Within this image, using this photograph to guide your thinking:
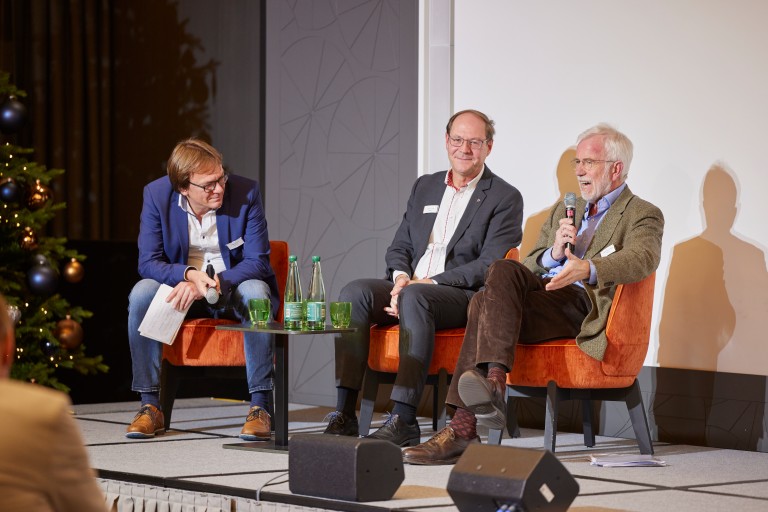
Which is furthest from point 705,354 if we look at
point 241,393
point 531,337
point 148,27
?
point 148,27

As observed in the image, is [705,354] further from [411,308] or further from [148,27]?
[148,27]

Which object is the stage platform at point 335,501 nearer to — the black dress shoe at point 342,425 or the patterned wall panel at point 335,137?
the black dress shoe at point 342,425

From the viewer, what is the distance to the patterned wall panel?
5.12 metres

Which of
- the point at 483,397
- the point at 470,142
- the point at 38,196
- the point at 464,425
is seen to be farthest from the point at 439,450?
the point at 38,196

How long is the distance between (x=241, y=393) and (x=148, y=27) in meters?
2.33

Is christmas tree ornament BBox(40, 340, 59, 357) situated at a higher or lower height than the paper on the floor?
higher

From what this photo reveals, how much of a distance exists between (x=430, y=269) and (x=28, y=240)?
2.00 m

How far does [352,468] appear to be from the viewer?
8.98 ft

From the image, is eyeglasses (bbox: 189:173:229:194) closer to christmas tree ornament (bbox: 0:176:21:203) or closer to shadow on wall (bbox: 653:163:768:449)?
christmas tree ornament (bbox: 0:176:21:203)

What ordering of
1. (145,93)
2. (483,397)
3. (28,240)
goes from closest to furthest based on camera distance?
1. (483,397)
2. (28,240)
3. (145,93)

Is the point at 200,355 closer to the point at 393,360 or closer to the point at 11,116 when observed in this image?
the point at 393,360

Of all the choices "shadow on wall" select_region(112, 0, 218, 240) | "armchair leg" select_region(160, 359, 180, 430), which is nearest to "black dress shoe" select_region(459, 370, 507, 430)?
"armchair leg" select_region(160, 359, 180, 430)

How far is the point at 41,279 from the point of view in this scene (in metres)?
4.90

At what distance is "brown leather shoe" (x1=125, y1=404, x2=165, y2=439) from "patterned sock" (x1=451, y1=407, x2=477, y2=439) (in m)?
1.21
